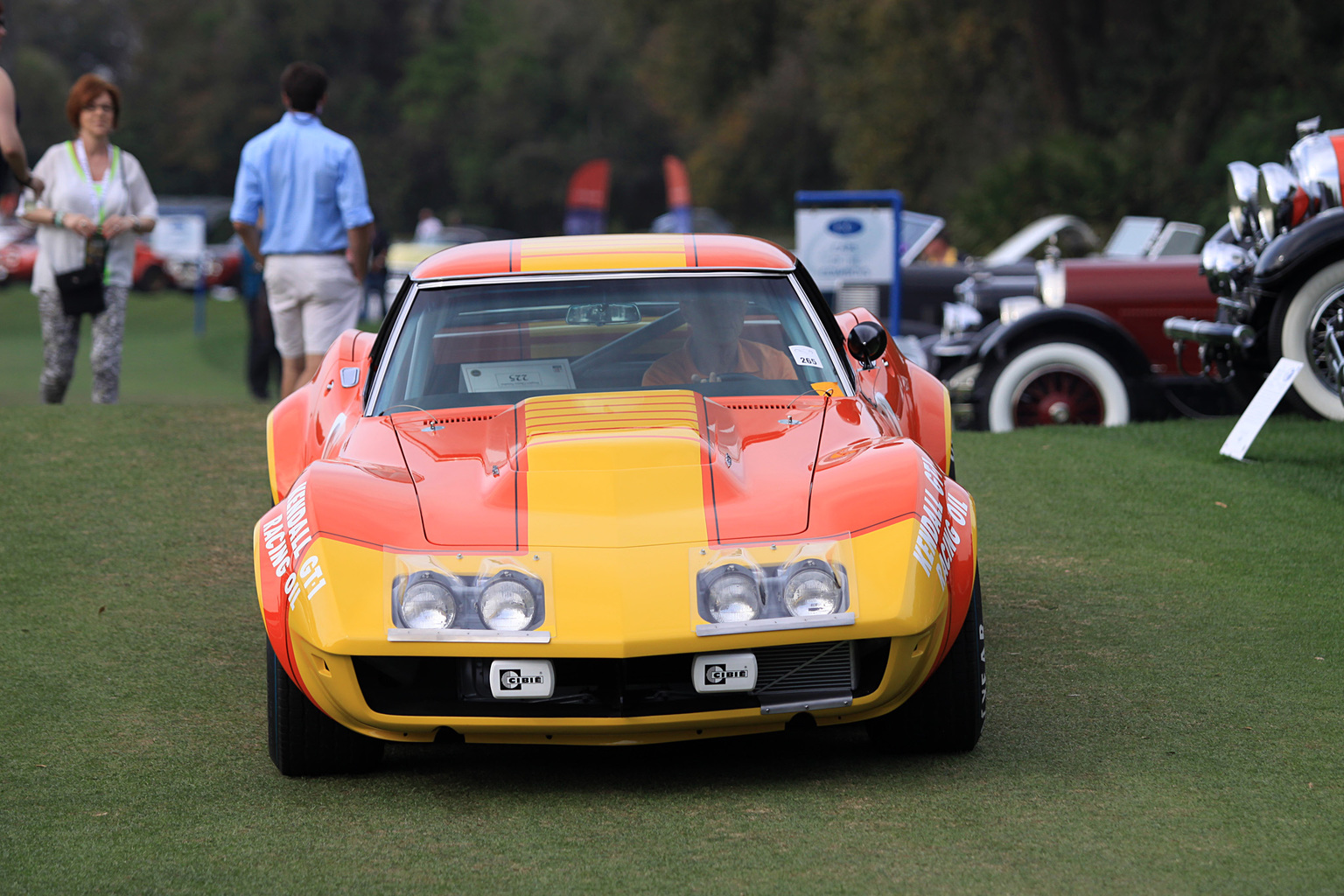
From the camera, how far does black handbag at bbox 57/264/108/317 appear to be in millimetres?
8648

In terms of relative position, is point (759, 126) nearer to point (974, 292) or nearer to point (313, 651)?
point (974, 292)

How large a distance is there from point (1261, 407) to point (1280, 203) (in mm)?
1480

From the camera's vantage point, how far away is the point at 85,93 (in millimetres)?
8648

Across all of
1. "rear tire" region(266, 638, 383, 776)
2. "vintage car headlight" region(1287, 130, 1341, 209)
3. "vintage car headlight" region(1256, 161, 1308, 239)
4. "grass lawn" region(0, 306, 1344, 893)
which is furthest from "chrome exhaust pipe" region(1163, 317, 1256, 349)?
"rear tire" region(266, 638, 383, 776)

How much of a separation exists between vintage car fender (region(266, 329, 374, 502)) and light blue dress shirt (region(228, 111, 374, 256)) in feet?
9.32

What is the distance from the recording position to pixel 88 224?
8617 mm

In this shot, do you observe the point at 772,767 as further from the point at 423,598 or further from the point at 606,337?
the point at 606,337

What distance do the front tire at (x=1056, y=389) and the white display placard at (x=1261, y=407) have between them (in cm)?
188

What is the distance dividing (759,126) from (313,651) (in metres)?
53.0

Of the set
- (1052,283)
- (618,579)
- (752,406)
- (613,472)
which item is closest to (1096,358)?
(1052,283)

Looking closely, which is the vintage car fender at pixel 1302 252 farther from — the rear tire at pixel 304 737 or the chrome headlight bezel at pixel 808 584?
the rear tire at pixel 304 737

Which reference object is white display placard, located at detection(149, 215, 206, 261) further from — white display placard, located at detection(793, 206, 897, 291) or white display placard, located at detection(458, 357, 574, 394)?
white display placard, located at detection(458, 357, 574, 394)

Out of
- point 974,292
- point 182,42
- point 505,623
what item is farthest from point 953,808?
point 182,42

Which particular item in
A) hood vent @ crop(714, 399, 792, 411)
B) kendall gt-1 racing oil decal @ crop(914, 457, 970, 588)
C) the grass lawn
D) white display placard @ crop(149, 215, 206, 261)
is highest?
hood vent @ crop(714, 399, 792, 411)
